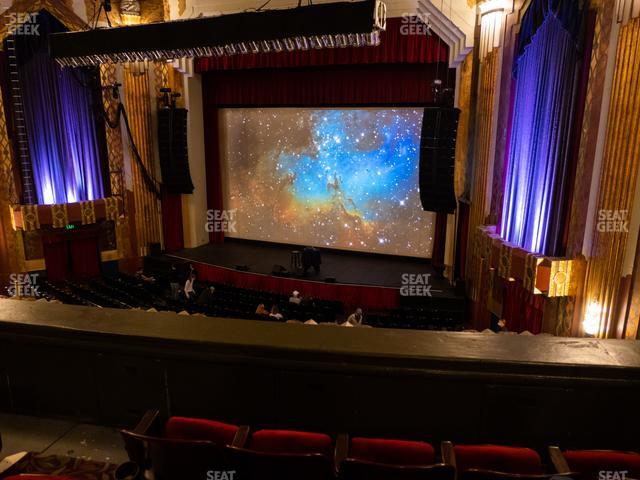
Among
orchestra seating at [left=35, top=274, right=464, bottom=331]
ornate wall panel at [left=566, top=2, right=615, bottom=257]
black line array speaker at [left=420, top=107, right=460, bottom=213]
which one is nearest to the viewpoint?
ornate wall panel at [left=566, top=2, right=615, bottom=257]

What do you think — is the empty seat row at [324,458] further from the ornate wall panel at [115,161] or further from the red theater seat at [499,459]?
the ornate wall panel at [115,161]

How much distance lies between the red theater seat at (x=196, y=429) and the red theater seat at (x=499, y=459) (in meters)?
0.90

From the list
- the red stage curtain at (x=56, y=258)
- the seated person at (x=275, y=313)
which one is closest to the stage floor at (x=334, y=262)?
the seated person at (x=275, y=313)

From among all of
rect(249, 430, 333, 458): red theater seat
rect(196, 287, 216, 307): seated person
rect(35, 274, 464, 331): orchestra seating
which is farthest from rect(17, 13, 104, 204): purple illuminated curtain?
rect(249, 430, 333, 458): red theater seat

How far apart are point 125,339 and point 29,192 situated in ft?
34.8

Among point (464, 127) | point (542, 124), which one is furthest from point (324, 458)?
point (464, 127)

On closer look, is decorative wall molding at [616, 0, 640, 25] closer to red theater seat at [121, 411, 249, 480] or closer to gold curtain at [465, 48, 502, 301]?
gold curtain at [465, 48, 502, 301]

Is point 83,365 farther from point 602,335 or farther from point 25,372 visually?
point 602,335

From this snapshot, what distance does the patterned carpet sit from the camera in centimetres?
208

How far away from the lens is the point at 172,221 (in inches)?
513

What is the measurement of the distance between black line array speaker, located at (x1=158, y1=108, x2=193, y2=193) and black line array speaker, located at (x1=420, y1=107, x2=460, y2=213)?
621 centimetres

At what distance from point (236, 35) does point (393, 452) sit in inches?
230

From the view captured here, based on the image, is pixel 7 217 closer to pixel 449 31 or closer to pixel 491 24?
pixel 449 31

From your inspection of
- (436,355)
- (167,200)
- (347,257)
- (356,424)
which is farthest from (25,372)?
(167,200)
